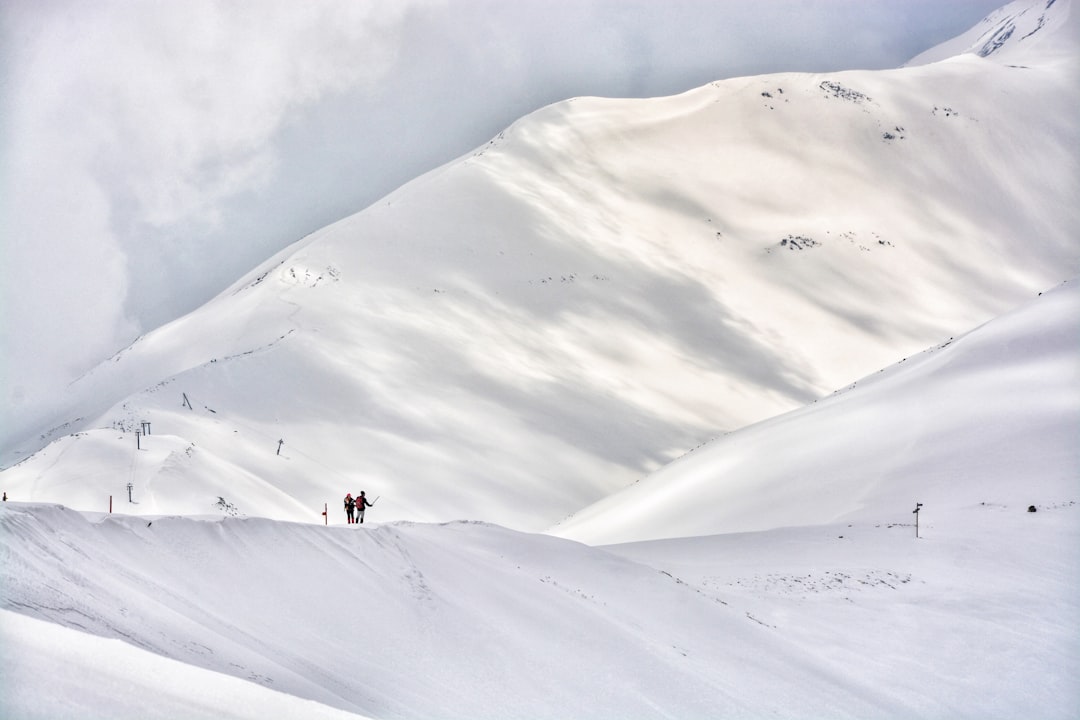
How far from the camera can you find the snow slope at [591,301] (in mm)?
63312

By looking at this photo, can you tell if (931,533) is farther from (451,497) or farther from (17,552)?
(451,497)

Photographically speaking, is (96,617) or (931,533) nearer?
(96,617)

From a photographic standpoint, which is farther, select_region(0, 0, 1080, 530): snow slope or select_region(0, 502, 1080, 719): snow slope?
select_region(0, 0, 1080, 530): snow slope

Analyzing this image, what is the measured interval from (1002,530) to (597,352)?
213 ft

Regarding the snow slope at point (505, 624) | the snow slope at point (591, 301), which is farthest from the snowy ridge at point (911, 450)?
the snow slope at point (591, 301)

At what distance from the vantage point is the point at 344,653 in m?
16.1

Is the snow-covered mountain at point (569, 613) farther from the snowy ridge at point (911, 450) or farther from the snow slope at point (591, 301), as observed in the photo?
the snow slope at point (591, 301)

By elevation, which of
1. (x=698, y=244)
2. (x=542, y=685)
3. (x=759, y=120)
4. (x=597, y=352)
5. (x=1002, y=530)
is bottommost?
(x=542, y=685)

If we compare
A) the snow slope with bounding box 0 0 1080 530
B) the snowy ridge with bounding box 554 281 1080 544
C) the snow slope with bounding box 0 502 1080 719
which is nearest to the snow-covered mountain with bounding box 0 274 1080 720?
the snow slope with bounding box 0 502 1080 719

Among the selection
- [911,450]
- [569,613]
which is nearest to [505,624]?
[569,613]

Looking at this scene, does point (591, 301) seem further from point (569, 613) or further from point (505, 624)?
point (505, 624)

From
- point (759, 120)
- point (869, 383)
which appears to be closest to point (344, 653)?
point (869, 383)

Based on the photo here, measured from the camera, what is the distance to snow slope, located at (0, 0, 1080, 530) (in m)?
63.3

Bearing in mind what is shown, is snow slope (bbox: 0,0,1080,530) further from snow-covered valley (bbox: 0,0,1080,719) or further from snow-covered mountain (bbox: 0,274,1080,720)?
snow-covered mountain (bbox: 0,274,1080,720)
